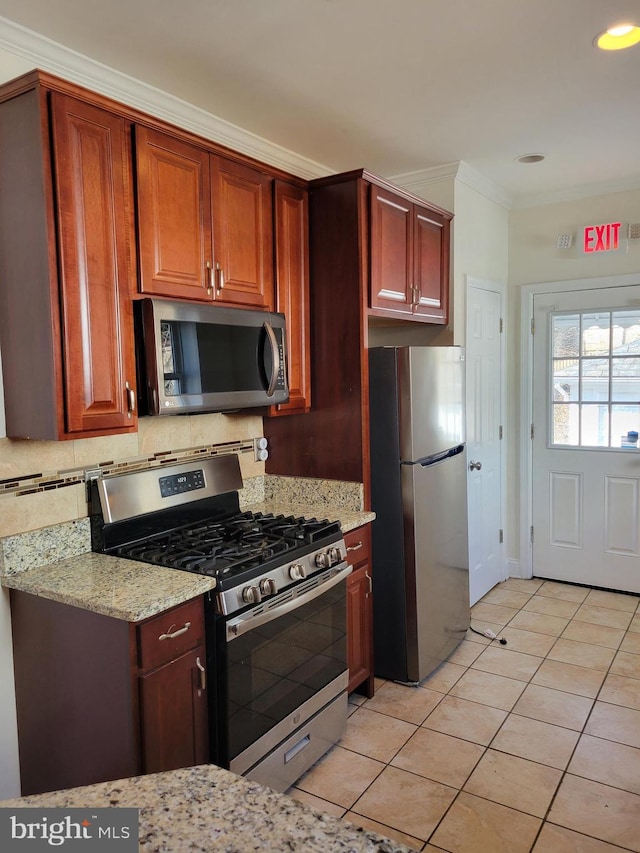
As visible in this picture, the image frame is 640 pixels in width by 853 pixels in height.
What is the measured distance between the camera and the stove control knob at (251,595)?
6.73 feet

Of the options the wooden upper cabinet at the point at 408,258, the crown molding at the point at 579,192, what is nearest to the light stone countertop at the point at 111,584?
the wooden upper cabinet at the point at 408,258

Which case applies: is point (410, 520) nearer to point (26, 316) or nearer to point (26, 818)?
point (26, 316)

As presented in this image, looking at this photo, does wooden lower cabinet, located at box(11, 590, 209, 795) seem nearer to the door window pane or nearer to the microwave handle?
the microwave handle

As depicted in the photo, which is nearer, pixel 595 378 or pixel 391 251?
pixel 391 251

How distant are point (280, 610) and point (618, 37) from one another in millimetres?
2297

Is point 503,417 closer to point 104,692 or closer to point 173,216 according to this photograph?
point 173,216

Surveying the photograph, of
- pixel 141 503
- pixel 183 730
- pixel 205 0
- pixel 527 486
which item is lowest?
pixel 183 730

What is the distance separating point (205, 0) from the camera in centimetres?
190

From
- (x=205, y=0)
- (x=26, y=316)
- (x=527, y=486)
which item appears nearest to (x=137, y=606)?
(x=26, y=316)

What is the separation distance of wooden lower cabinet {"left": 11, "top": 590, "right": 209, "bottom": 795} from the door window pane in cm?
313

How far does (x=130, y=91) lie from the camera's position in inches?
96.2

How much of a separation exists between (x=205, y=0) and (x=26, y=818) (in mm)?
2086

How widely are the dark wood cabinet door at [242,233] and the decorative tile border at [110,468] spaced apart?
69 cm
